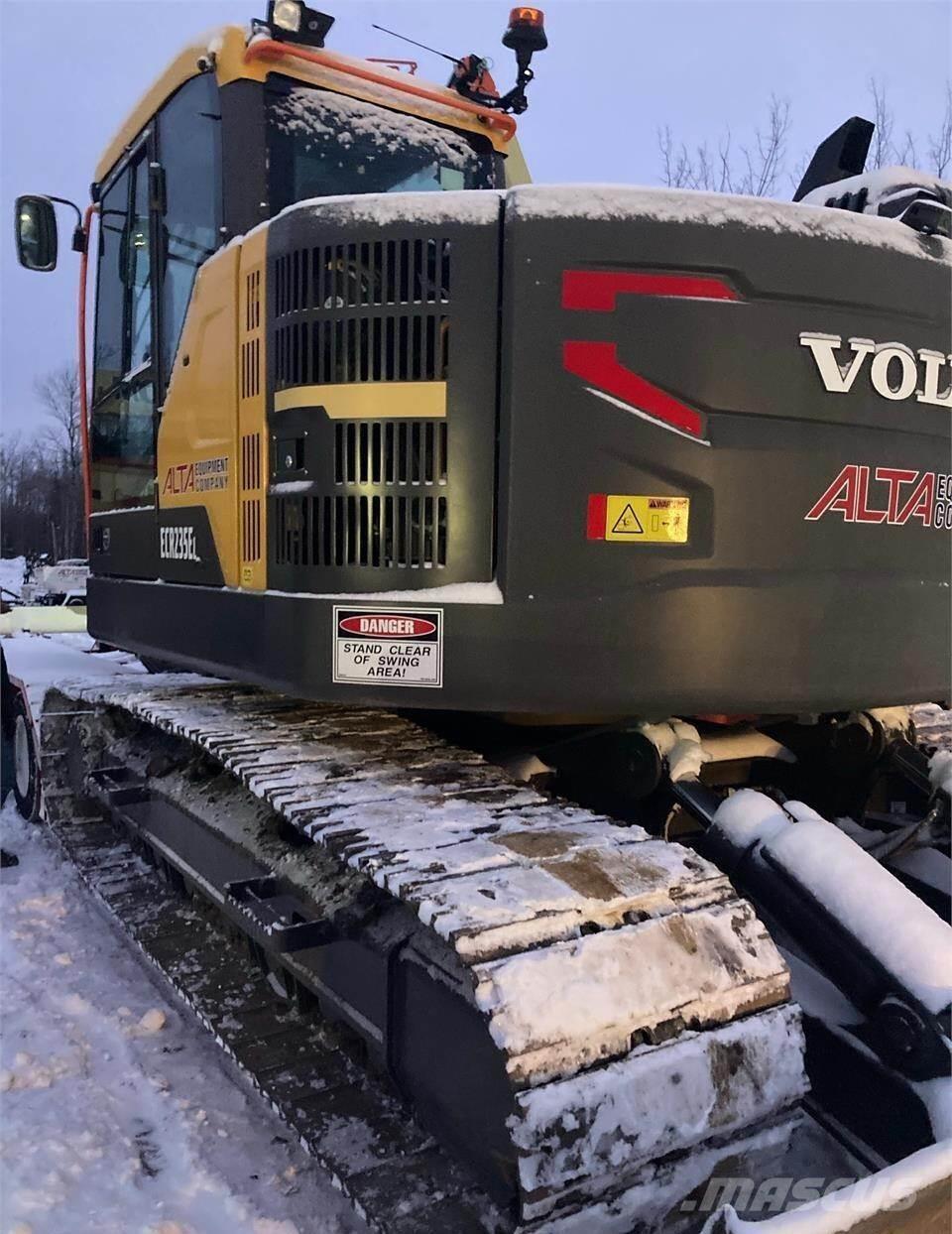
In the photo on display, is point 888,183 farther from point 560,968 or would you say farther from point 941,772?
point 560,968

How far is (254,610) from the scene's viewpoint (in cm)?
288

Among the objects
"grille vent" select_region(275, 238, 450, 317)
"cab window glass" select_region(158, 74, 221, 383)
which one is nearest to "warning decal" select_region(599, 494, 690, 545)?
"grille vent" select_region(275, 238, 450, 317)

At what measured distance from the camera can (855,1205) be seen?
1486 mm

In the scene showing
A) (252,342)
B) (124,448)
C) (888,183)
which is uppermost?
(888,183)

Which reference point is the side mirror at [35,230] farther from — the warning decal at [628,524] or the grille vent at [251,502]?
the warning decal at [628,524]

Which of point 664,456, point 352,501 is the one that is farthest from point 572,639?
point 352,501

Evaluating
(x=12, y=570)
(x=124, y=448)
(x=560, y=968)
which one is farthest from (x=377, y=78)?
(x=12, y=570)

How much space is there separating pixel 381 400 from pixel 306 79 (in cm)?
139

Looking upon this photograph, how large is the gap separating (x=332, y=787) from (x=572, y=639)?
→ 69 centimetres

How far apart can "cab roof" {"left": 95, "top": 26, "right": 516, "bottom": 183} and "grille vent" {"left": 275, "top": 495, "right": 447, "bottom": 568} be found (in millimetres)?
1490

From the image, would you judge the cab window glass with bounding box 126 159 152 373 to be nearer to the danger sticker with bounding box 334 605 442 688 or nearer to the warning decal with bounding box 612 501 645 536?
the danger sticker with bounding box 334 605 442 688

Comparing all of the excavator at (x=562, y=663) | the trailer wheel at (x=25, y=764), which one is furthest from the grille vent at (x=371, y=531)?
the trailer wheel at (x=25, y=764)

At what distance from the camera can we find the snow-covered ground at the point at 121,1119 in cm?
237

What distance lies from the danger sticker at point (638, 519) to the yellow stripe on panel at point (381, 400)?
0.45m
